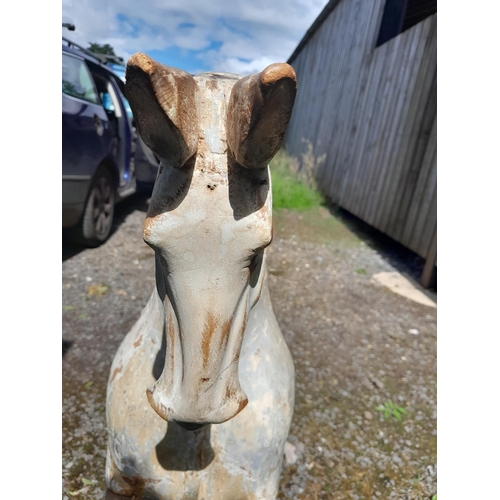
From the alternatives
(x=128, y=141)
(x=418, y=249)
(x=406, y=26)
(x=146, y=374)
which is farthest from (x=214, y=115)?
(x=406, y=26)

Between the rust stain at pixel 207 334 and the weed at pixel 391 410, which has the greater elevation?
the rust stain at pixel 207 334

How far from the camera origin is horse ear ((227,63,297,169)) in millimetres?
485

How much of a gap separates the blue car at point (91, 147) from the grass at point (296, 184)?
2152 mm

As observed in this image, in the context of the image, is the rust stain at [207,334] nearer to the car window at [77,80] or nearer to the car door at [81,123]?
the car door at [81,123]

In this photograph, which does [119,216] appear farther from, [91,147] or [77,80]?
[77,80]

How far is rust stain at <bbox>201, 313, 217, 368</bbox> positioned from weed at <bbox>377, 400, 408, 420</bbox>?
1882 mm

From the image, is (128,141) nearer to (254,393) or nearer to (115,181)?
(115,181)

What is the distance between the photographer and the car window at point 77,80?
3.24 metres

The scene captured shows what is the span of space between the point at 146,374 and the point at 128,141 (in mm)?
4447

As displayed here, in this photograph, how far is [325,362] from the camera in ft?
8.17

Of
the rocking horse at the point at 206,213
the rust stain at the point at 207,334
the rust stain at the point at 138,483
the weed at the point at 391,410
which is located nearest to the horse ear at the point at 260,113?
the rocking horse at the point at 206,213

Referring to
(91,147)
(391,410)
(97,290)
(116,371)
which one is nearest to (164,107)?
(116,371)

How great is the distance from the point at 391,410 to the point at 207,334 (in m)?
1.95

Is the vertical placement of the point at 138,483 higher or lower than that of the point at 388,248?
higher
